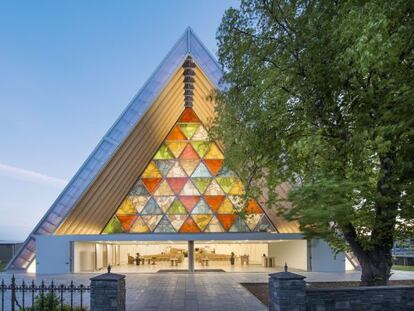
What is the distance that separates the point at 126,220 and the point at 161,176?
3223 mm

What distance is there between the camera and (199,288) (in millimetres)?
15930

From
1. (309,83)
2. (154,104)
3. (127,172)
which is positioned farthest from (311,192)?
(127,172)

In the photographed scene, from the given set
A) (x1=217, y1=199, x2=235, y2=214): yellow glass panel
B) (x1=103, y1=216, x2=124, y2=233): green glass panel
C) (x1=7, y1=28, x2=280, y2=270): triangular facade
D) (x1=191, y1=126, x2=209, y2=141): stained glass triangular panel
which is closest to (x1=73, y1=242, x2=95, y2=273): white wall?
(x1=7, y1=28, x2=280, y2=270): triangular facade

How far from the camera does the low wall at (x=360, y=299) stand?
9.72 metres

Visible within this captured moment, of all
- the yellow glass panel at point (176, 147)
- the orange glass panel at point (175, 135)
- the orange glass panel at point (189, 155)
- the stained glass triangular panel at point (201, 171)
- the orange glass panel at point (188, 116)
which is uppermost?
the orange glass panel at point (188, 116)

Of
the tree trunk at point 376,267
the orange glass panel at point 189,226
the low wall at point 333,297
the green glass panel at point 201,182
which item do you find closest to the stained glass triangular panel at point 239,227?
the orange glass panel at point 189,226

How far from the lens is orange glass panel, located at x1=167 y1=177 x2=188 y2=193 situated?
25.4 meters

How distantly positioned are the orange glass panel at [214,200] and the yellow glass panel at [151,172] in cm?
315

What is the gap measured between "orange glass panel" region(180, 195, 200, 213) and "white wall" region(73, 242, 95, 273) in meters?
6.23

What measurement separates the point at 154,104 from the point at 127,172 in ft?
16.3

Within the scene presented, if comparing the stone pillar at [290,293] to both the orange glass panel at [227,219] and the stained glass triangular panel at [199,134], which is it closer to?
the orange glass panel at [227,219]

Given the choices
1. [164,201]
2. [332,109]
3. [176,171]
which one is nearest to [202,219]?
[164,201]

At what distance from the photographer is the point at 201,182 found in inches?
1005

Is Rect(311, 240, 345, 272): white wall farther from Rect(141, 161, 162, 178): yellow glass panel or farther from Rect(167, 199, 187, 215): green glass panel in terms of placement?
Rect(141, 161, 162, 178): yellow glass panel
